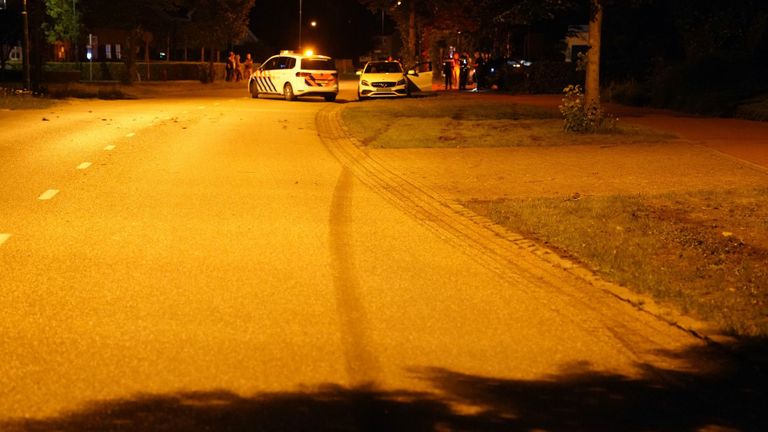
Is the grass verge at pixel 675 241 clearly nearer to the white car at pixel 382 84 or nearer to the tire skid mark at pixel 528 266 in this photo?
the tire skid mark at pixel 528 266

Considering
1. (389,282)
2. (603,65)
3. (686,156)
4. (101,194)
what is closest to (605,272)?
(389,282)

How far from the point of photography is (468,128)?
79.0ft

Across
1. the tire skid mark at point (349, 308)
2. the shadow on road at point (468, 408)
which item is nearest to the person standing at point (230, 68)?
the tire skid mark at point (349, 308)

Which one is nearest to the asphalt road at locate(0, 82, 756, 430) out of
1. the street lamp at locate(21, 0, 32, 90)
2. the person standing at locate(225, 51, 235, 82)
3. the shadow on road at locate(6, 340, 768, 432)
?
the shadow on road at locate(6, 340, 768, 432)

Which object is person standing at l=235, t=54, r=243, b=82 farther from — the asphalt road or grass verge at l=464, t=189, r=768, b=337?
grass verge at l=464, t=189, r=768, b=337

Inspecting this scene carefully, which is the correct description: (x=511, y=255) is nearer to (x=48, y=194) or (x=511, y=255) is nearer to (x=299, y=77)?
(x=48, y=194)

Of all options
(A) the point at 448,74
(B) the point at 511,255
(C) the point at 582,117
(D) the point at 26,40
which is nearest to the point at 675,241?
(B) the point at 511,255

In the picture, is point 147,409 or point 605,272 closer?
point 147,409

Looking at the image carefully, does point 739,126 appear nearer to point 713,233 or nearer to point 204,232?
point 713,233

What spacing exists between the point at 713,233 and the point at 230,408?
644 cm

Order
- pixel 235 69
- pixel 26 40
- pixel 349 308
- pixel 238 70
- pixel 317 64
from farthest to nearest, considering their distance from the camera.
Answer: pixel 238 70, pixel 235 69, pixel 317 64, pixel 26 40, pixel 349 308

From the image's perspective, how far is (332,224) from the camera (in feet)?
36.9

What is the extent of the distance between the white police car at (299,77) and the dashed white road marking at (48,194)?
27720 millimetres

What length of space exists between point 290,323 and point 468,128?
17.3 meters
